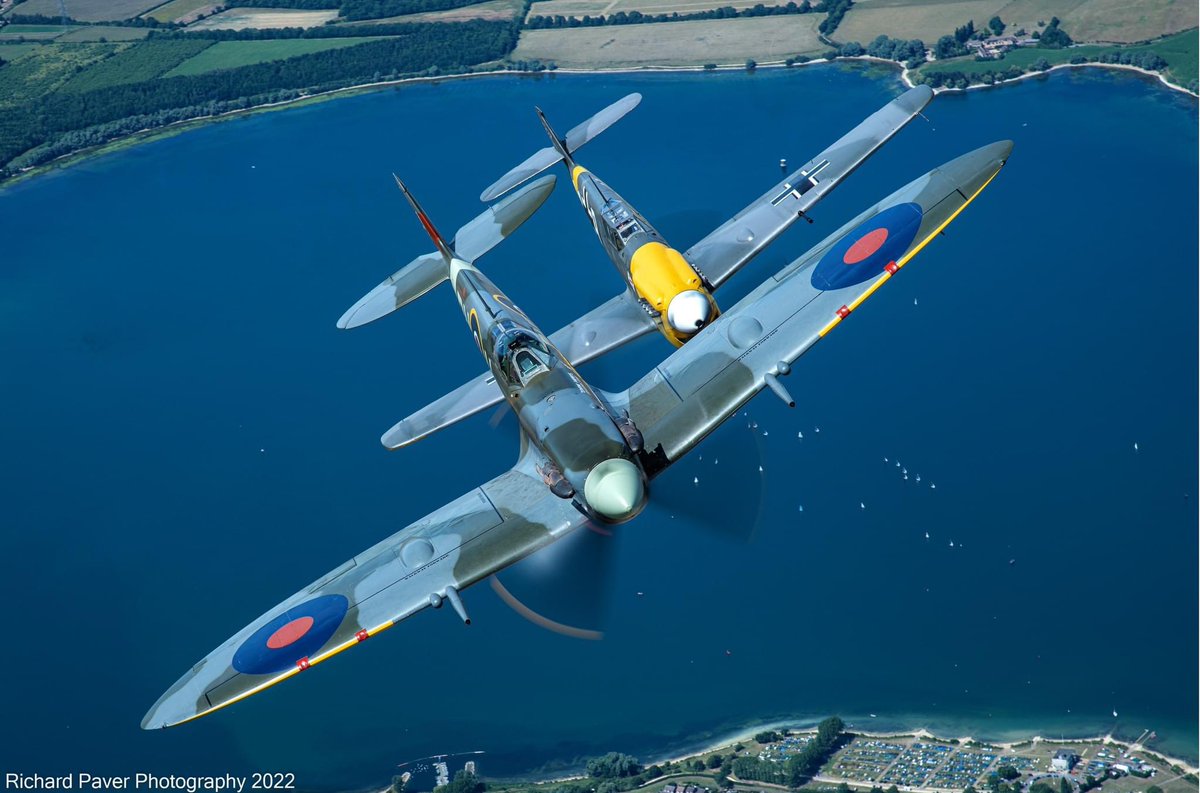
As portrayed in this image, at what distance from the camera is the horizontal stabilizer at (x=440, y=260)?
271 ft

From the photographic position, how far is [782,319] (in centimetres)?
6881

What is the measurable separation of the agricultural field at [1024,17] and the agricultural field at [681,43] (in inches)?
249

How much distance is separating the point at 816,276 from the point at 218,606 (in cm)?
5230

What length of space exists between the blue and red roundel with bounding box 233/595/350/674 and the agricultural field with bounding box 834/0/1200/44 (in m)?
114

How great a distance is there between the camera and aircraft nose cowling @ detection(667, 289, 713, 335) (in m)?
77.8

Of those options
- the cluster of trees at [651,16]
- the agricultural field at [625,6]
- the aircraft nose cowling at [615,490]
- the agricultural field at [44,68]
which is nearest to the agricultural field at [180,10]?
the agricultural field at [44,68]

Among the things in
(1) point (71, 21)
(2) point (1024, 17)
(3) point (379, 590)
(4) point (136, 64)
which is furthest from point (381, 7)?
(3) point (379, 590)

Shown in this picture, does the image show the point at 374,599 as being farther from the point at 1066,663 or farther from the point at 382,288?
the point at 1066,663

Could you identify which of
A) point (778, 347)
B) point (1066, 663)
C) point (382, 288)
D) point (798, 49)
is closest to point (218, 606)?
point (382, 288)

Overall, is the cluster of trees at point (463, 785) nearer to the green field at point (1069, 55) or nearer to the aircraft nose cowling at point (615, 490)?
the aircraft nose cowling at point (615, 490)

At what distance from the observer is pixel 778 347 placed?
67.6 m

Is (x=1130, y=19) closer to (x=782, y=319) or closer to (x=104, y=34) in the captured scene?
(x=782, y=319)

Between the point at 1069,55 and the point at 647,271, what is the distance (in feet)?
282

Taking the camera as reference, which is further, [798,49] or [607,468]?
[798,49]
